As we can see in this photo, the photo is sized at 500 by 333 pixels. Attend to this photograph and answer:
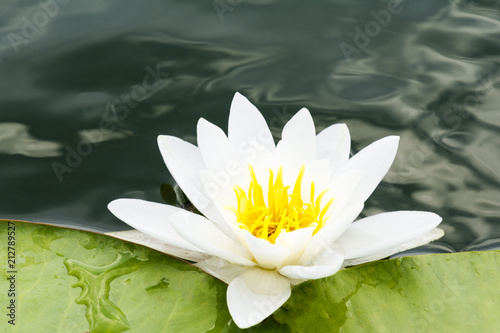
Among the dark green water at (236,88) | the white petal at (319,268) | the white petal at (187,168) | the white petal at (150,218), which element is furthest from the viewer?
the dark green water at (236,88)

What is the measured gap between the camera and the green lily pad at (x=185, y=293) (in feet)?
5.67

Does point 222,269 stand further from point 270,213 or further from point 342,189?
point 342,189

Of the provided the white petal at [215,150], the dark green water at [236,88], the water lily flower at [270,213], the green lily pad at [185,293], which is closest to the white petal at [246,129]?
the water lily flower at [270,213]

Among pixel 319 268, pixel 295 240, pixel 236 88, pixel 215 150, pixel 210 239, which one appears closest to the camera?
pixel 319 268

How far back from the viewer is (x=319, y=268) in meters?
1.58

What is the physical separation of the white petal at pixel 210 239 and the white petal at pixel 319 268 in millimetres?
172

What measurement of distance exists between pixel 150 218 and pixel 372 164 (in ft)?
3.05

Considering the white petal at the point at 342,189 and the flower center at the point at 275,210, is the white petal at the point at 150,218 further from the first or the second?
the white petal at the point at 342,189

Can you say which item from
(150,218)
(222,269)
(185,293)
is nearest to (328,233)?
(222,269)

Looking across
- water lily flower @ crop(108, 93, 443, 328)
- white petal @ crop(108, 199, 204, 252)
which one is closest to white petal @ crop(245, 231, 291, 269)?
water lily flower @ crop(108, 93, 443, 328)

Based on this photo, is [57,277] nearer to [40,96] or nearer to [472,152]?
[40,96]

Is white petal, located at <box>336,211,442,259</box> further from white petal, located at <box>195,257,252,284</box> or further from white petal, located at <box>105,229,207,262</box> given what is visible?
white petal, located at <box>105,229,207,262</box>

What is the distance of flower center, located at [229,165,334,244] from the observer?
183 cm

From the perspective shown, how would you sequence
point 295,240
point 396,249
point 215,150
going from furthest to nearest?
point 396,249 → point 215,150 → point 295,240
